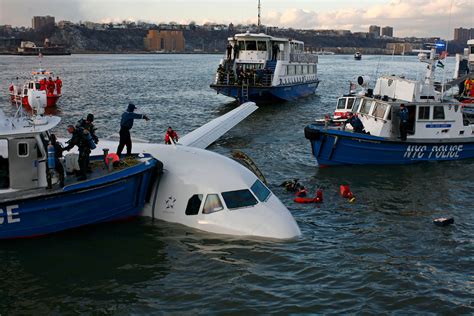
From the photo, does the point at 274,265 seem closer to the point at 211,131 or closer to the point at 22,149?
the point at 22,149

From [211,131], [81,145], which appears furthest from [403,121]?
[81,145]

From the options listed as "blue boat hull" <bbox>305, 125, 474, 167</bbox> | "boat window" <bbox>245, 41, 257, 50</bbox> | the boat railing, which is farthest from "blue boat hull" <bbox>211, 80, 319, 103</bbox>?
"blue boat hull" <bbox>305, 125, 474, 167</bbox>

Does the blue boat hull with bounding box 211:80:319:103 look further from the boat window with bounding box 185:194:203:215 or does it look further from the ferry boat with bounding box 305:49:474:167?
the boat window with bounding box 185:194:203:215

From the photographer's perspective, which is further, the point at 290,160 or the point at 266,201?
the point at 290,160

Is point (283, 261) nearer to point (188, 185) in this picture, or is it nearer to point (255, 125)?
point (188, 185)

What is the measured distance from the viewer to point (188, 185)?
18.8 meters

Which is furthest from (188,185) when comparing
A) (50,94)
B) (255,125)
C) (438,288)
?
(50,94)

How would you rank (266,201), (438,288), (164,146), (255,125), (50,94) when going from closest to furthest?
(438,288) → (266,201) → (164,146) → (255,125) → (50,94)

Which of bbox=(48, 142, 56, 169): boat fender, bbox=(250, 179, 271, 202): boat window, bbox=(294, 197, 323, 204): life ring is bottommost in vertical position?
bbox=(294, 197, 323, 204): life ring

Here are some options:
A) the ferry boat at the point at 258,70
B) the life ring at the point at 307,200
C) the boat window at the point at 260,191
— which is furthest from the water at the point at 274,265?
the ferry boat at the point at 258,70

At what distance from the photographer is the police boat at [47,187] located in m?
17.3

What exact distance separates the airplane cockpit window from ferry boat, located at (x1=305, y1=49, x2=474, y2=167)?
13371mm

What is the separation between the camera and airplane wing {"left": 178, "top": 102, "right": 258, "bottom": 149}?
28.8 meters

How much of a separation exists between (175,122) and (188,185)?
33.1m
